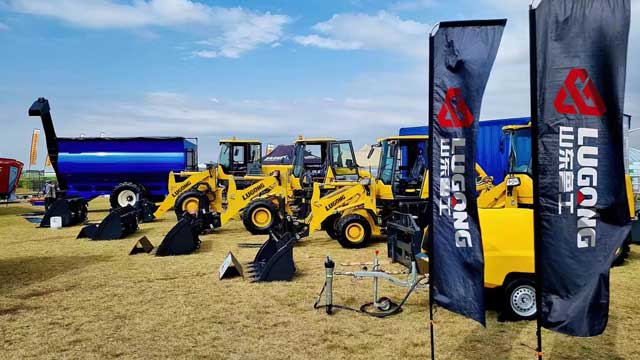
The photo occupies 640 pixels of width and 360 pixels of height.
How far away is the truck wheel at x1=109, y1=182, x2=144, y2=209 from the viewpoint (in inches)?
712

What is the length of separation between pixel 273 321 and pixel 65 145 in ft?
54.5

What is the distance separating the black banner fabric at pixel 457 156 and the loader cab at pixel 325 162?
877cm

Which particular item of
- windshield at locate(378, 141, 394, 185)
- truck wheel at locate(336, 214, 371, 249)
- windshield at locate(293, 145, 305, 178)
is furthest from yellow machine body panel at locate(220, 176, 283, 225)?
truck wheel at locate(336, 214, 371, 249)

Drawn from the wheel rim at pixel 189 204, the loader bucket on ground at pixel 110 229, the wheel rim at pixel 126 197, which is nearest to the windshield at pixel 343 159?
the wheel rim at pixel 189 204

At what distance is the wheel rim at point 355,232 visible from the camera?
1040 cm

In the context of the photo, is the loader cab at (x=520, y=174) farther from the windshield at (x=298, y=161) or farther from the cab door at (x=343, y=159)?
the windshield at (x=298, y=161)

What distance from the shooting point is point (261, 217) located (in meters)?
12.6

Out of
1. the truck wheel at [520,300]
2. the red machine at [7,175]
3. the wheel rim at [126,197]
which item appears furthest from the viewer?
the red machine at [7,175]

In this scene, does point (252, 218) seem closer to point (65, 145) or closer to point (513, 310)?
point (513, 310)

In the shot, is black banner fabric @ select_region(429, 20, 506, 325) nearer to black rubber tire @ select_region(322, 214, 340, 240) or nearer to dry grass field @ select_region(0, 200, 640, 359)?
dry grass field @ select_region(0, 200, 640, 359)

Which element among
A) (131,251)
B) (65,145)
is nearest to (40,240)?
(131,251)

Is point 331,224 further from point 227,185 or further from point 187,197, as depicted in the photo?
point 227,185

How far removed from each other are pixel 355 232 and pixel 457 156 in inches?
258

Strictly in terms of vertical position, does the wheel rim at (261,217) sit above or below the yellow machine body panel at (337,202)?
below
